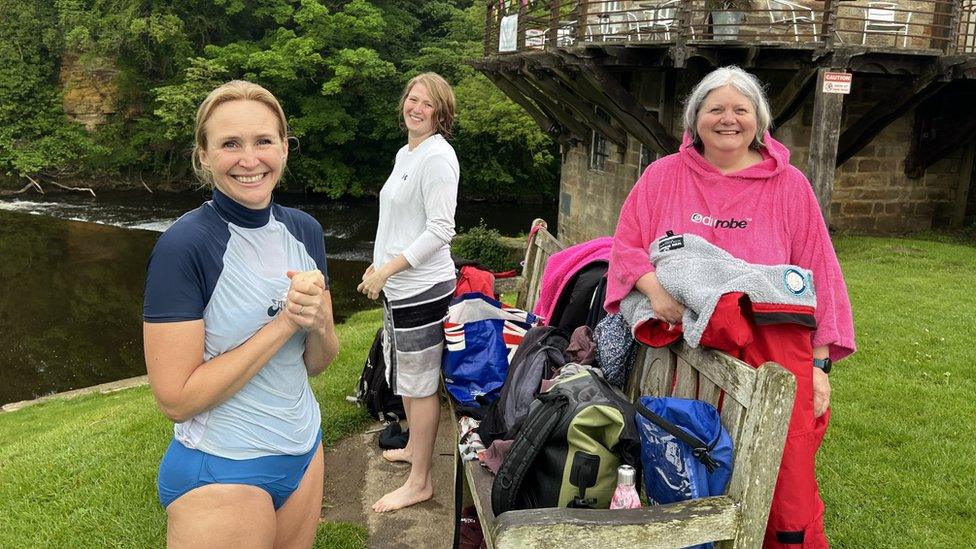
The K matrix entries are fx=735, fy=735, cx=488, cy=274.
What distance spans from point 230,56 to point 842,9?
22.8 meters

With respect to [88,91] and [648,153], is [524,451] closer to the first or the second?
[648,153]

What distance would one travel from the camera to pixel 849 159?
12.2 m

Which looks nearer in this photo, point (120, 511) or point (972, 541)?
point (972, 541)

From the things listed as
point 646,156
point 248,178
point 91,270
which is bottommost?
point 91,270

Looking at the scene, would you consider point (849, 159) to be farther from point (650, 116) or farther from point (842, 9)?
point (650, 116)

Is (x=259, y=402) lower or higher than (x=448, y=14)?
lower

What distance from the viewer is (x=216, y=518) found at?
173 centimetres

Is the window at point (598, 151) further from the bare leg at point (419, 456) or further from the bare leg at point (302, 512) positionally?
the bare leg at point (302, 512)

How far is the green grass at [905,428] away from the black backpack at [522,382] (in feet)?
5.25

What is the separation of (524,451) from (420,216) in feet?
4.91

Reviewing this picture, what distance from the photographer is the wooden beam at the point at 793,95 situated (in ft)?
31.5

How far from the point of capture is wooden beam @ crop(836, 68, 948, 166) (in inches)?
410

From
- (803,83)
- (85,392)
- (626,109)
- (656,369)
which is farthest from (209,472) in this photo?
(626,109)


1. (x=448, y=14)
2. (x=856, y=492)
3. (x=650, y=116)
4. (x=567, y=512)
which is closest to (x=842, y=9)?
(x=650, y=116)
